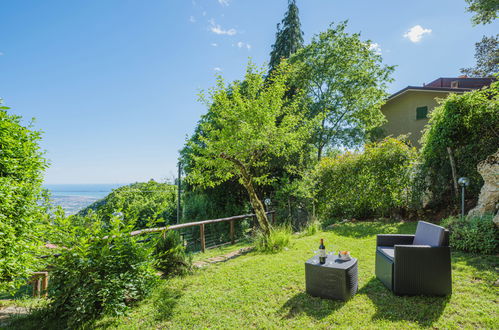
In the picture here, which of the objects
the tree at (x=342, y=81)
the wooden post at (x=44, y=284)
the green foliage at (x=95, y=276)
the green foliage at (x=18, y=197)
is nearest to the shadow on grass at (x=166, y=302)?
the green foliage at (x=95, y=276)

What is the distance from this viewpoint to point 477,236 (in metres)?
4.49

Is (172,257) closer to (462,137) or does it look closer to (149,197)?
(462,137)

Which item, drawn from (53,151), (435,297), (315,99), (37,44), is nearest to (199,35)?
(37,44)

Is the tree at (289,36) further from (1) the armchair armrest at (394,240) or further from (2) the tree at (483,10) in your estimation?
(1) the armchair armrest at (394,240)

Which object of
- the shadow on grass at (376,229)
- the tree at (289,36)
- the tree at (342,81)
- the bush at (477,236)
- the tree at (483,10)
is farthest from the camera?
the tree at (289,36)

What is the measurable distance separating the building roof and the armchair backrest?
1263 centimetres

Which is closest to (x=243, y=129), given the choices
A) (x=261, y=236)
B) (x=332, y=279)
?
(x=261, y=236)

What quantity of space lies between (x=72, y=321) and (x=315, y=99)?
515 inches

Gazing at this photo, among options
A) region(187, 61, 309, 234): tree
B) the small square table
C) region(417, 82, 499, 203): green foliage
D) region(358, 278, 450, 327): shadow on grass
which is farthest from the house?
the small square table

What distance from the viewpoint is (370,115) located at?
1267cm

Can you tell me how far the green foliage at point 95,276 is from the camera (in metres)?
2.67

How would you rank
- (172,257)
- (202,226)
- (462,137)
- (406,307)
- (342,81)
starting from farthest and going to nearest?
(342,81), (462,137), (202,226), (172,257), (406,307)

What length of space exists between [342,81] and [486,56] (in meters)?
13.6

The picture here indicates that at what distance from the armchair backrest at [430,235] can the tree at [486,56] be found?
67.4 feet
